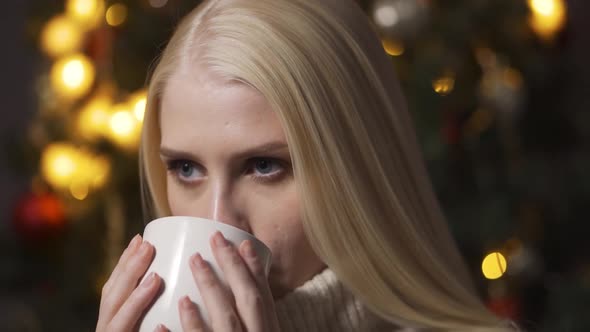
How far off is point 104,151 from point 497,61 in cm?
91

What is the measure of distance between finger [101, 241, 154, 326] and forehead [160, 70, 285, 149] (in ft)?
0.42

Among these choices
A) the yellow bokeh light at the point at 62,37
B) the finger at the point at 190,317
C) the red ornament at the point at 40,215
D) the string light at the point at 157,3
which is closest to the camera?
the finger at the point at 190,317

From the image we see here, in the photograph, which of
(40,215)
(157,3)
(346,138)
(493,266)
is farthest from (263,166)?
(40,215)

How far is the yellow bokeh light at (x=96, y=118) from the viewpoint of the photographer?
79.7 inches

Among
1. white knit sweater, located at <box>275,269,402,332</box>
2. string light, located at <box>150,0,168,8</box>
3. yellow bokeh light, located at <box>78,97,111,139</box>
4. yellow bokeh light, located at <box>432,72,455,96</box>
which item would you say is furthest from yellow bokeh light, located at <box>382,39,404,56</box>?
white knit sweater, located at <box>275,269,402,332</box>

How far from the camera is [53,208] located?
2.22 m

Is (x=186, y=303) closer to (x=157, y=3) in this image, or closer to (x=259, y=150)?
(x=259, y=150)

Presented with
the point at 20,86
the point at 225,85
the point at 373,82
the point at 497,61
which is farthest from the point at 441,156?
the point at 20,86

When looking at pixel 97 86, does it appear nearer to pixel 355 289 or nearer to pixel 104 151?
pixel 104 151

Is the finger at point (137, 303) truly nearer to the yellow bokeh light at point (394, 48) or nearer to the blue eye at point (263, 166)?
the blue eye at point (263, 166)

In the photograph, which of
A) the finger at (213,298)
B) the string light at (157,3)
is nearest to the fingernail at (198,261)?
the finger at (213,298)

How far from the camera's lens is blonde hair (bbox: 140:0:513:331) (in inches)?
37.8

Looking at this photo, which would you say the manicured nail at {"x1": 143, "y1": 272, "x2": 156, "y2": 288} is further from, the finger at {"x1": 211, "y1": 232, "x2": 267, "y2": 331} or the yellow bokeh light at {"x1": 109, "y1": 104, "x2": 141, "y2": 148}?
the yellow bokeh light at {"x1": 109, "y1": 104, "x2": 141, "y2": 148}

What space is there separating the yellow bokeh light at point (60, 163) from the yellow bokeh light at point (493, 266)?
3.17 feet
